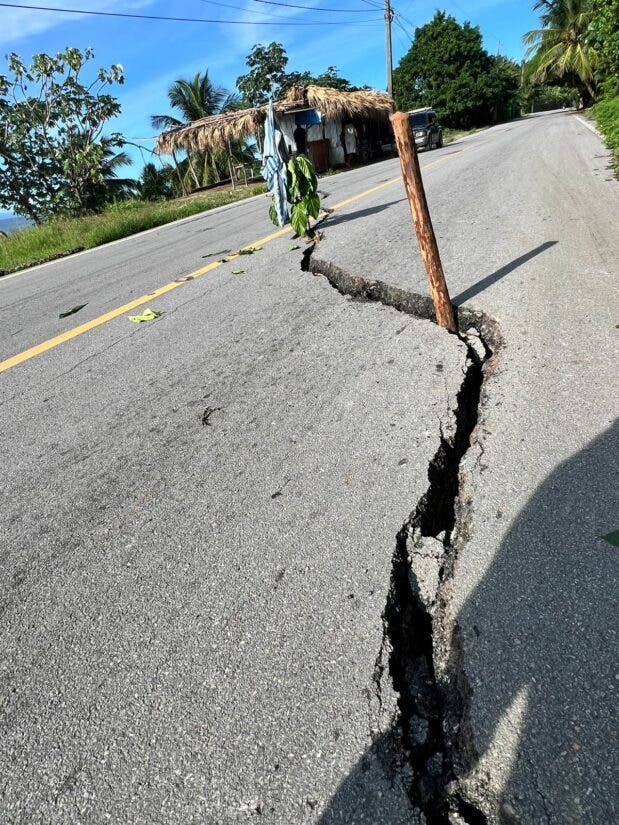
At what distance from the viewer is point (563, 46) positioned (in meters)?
32.8

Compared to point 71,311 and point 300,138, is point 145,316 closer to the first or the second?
point 71,311

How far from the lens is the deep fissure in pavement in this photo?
110 centimetres

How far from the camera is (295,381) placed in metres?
2.81

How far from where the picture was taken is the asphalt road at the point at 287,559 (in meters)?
1.12

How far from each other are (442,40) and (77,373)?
47413mm

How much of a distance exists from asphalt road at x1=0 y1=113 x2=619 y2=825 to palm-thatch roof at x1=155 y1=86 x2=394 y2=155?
16.5 metres

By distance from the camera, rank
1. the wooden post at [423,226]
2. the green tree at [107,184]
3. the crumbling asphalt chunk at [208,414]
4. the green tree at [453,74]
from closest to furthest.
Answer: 1. the crumbling asphalt chunk at [208,414]
2. the wooden post at [423,226]
3. the green tree at [107,184]
4. the green tree at [453,74]

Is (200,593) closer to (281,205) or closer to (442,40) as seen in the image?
(281,205)

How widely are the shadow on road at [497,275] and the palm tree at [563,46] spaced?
34.5 m

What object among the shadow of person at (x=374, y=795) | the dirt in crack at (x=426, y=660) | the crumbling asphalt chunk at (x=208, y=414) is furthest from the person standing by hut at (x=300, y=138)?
the shadow of person at (x=374, y=795)

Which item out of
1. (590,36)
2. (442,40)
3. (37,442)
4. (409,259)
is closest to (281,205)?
(409,259)

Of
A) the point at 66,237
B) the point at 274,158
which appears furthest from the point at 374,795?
the point at 66,237

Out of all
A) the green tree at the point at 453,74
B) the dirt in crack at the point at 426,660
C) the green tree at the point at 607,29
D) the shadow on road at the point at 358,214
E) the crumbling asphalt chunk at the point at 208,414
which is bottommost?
the dirt in crack at the point at 426,660

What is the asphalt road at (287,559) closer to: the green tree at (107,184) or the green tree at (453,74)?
the green tree at (107,184)
